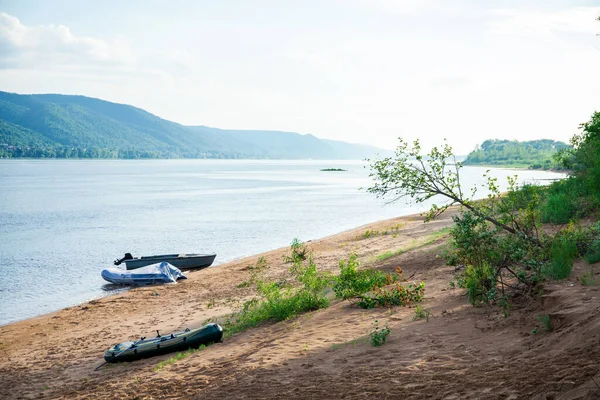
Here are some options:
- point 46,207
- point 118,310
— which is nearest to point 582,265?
point 118,310

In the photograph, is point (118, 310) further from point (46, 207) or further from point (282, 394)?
point (46, 207)

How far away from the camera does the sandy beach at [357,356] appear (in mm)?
7652

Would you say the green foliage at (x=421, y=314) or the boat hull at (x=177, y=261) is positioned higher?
the green foliage at (x=421, y=314)

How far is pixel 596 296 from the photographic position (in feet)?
31.6

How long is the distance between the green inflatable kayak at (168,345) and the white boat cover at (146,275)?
1339cm

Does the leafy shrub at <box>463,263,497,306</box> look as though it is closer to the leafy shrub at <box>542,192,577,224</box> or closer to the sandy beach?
the sandy beach

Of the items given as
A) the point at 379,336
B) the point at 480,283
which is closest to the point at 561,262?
the point at 480,283

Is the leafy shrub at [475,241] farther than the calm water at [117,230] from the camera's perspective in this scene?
No

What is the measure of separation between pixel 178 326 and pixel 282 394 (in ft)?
28.6

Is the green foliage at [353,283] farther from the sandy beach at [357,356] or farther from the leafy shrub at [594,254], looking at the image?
the leafy shrub at [594,254]

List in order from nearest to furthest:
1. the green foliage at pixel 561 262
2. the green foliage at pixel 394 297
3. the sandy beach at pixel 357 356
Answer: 1. the sandy beach at pixel 357 356
2. the green foliage at pixel 561 262
3. the green foliage at pixel 394 297

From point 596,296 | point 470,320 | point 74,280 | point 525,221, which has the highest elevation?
point 525,221

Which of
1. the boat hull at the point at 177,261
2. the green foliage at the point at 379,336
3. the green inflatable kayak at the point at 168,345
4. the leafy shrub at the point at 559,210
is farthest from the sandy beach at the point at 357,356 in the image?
the boat hull at the point at 177,261

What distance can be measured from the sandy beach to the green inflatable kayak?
261 mm
